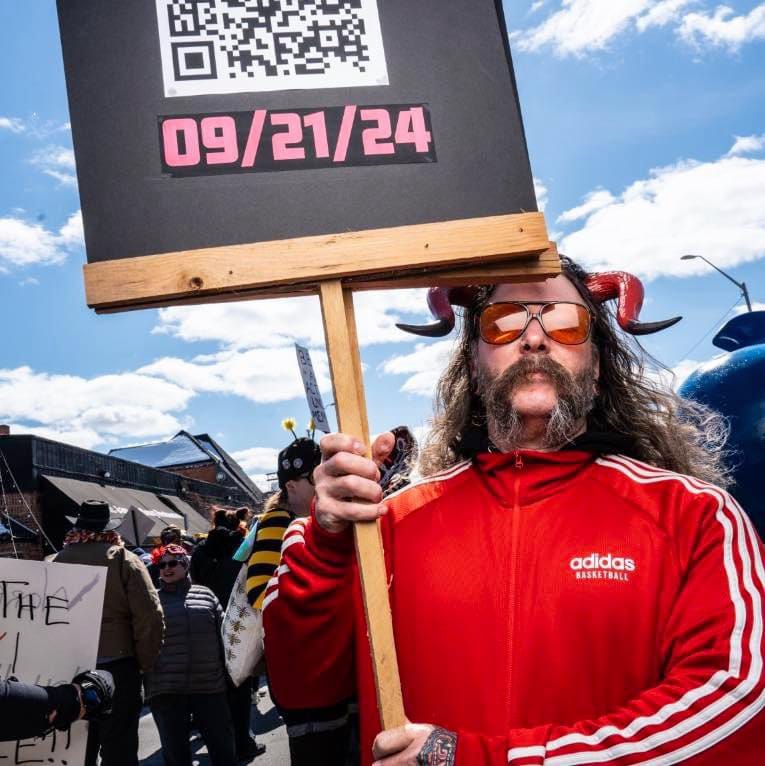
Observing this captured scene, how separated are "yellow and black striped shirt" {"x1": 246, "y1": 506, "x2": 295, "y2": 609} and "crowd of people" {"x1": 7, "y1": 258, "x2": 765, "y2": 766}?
154 cm

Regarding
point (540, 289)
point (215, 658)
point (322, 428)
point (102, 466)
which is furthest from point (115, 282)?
point (102, 466)

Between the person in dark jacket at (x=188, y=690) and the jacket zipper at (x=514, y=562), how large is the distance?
4.10 metres

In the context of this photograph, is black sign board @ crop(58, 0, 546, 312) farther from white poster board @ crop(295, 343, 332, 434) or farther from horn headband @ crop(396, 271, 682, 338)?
white poster board @ crop(295, 343, 332, 434)

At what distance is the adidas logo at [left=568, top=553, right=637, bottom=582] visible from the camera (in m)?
1.59

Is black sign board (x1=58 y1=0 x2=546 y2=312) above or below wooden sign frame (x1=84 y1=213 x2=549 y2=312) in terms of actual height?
above

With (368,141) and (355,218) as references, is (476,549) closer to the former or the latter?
(355,218)

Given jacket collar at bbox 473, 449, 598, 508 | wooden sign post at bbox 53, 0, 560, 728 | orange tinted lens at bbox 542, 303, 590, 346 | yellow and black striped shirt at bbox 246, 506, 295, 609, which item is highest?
wooden sign post at bbox 53, 0, 560, 728

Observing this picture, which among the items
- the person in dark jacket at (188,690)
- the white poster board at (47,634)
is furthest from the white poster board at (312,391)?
the person in dark jacket at (188,690)

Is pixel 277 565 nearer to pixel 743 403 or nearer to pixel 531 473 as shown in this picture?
pixel 531 473

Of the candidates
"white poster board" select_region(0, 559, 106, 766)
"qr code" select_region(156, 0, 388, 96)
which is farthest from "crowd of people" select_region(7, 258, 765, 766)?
"white poster board" select_region(0, 559, 106, 766)

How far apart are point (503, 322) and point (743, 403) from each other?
2433 mm

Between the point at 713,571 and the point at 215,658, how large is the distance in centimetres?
455

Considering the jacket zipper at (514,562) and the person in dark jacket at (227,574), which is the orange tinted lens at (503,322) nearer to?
the jacket zipper at (514,562)

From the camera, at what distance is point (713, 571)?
150cm
